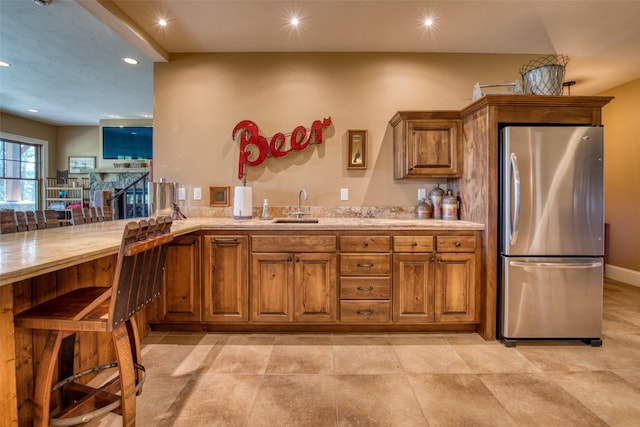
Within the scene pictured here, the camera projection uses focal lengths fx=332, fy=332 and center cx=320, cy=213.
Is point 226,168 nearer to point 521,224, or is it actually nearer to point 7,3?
point 7,3

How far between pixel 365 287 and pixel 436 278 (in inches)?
23.0

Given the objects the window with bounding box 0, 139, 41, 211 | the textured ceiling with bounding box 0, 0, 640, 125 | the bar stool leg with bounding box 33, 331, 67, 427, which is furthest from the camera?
the window with bounding box 0, 139, 41, 211

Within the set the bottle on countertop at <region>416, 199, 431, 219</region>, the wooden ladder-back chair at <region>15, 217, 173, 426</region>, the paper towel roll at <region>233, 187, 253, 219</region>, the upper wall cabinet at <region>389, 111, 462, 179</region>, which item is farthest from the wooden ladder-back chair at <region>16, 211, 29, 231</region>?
the bottle on countertop at <region>416, 199, 431, 219</region>

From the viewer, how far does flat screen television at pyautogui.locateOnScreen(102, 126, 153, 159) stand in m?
7.60

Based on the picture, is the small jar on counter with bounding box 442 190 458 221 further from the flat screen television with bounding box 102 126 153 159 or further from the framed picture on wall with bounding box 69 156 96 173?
the framed picture on wall with bounding box 69 156 96 173

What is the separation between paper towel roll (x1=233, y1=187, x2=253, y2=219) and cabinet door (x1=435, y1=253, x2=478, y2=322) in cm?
178

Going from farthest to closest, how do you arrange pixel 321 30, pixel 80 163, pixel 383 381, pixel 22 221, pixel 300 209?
pixel 80 163, pixel 300 209, pixel 321 30, pixel 22 221, pixel 383 381

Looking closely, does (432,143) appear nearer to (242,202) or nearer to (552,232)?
(552,232)

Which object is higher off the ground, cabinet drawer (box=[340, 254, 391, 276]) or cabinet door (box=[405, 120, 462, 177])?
cabinet door (box=[405, 120, 462, 177])

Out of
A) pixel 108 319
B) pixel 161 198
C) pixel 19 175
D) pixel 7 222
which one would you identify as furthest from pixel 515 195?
pixel 19 175

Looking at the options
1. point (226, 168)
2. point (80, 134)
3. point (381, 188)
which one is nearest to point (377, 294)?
point (381, 188)

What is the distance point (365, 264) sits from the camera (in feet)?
8.86

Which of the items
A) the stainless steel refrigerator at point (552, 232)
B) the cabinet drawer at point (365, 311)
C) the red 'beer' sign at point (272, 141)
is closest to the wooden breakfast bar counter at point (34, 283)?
the stainless steel refrigerator at point (552, 232)

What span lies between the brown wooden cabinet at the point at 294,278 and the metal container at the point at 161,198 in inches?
43.1
